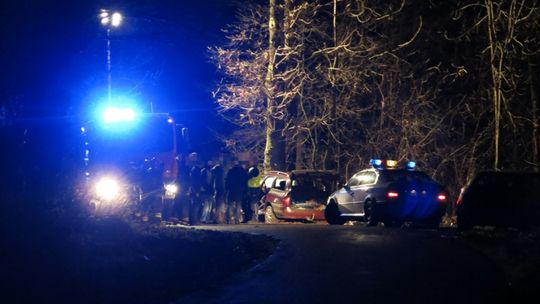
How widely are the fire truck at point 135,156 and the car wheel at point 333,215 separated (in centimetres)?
457

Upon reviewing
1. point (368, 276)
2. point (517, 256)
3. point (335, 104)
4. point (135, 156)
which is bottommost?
point (368, 276)

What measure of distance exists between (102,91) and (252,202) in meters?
11.3

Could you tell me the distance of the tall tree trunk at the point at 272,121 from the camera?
104 feet

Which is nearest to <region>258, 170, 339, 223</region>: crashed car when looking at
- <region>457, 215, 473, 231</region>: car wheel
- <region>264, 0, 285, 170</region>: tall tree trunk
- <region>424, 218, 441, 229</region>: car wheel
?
<region>424, 218, 441, 229</region>: car wheel

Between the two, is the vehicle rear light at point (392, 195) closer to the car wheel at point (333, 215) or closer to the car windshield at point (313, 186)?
the car wheel at point (333, 215)

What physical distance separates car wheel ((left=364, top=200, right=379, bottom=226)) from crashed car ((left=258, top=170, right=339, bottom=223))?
347 cm

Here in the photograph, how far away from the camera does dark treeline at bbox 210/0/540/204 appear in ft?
105

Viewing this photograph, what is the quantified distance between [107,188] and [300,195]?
7158mm

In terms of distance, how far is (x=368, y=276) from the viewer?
10984mm

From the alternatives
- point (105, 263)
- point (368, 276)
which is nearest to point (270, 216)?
point (105, 263)

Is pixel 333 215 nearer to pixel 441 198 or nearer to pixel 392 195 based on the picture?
pixel 392 195

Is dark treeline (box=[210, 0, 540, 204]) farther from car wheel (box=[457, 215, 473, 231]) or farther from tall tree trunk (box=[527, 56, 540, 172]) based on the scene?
car wheel (box=[457, 215, 473, 231])

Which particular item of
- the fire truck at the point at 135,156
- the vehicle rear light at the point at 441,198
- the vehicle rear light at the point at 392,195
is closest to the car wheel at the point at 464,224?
the vehicle rear light at the point at 441,198

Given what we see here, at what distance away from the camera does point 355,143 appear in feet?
121
